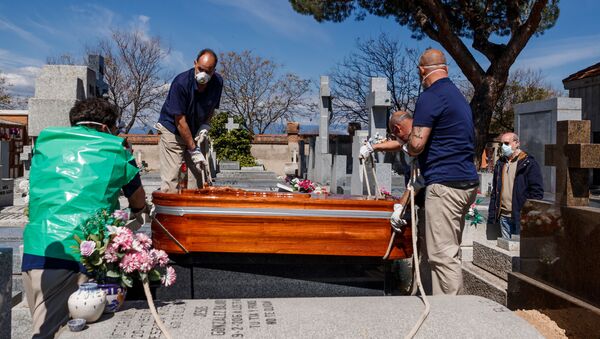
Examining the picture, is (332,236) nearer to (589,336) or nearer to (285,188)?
(285,188)

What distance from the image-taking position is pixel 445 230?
341 cm

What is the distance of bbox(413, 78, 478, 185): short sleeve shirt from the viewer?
336cm

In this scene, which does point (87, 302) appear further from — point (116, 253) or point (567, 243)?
point (567, 243)

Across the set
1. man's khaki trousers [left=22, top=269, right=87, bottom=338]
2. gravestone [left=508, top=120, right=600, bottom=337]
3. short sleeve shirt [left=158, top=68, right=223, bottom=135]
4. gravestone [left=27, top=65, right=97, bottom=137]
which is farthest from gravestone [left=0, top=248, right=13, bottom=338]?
gravestone [left=27, top=65, right=97, bottom=137]

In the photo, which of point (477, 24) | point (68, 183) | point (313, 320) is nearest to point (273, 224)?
point (313, 320)

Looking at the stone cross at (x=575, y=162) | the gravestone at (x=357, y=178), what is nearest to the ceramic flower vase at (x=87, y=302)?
the stone cross at (x=575, y=162)

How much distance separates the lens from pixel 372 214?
11.8 ft

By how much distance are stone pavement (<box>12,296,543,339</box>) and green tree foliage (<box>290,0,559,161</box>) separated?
12192mm

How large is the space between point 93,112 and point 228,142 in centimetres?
1894

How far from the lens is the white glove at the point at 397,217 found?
11.7ft

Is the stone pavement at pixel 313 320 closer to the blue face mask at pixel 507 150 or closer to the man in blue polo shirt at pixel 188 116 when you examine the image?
the man in blue polo shirt at pixel 188 116

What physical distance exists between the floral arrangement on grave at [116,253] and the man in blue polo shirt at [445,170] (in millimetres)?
1744

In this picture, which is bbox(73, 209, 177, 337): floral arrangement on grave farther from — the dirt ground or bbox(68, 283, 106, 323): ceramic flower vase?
the dirt ground

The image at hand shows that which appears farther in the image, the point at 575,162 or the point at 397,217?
the point at 397,217
